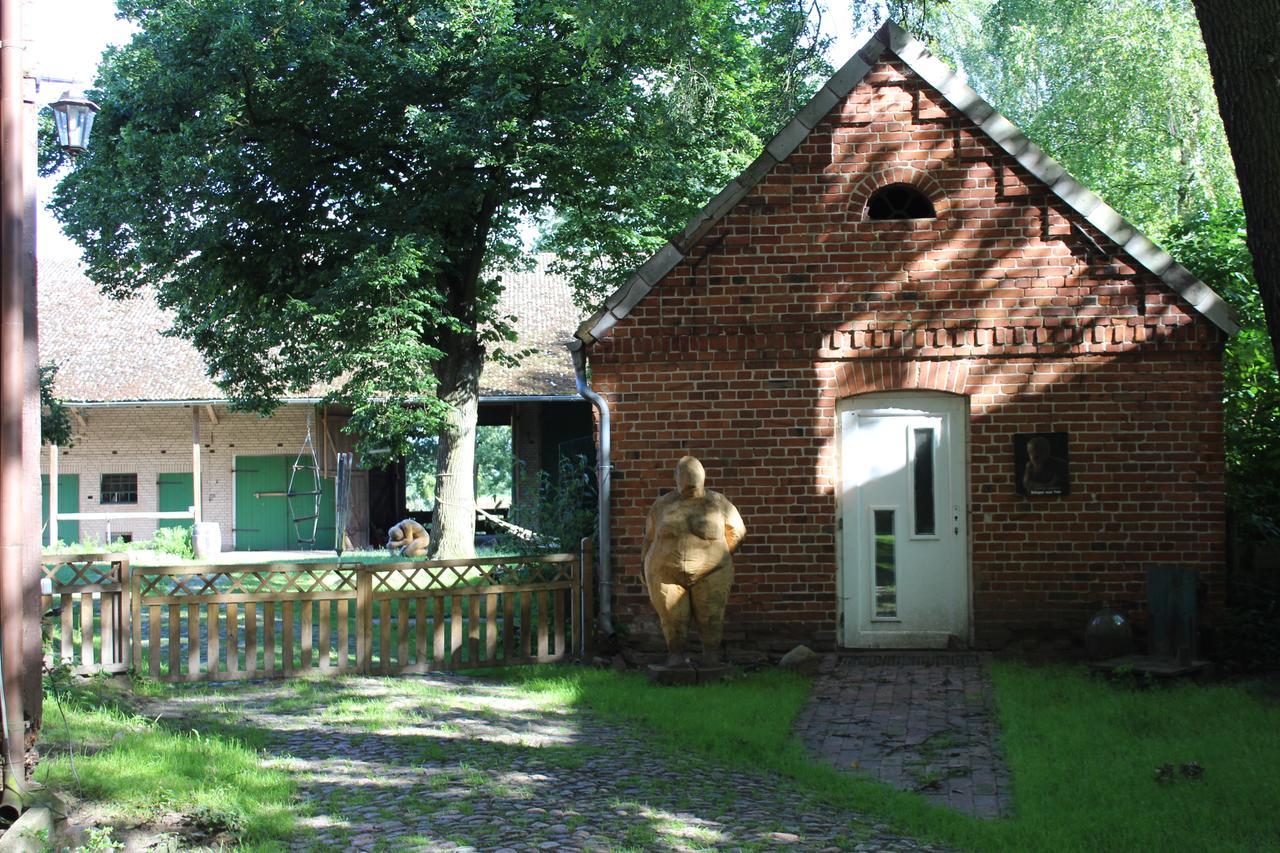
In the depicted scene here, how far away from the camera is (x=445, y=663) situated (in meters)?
11.0

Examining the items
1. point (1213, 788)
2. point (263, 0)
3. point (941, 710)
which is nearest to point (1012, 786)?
point (1213, 788)

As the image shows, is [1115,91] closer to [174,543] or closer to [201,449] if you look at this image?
[201,449]

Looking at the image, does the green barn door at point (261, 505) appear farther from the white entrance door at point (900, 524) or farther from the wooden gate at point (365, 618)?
the white entrance door at point (900, 524)

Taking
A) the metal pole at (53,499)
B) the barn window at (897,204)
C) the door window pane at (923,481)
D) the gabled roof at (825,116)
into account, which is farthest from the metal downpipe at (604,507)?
the metal pole at (53,499)

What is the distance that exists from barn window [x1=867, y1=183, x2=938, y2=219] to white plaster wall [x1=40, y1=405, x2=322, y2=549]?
704 inches

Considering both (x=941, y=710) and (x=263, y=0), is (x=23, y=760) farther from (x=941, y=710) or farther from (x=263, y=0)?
(x=263, y=0)

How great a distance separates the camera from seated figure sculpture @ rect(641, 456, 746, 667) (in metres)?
9.71

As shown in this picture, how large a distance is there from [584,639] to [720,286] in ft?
11.1

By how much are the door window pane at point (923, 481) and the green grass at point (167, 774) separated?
606 centimetres

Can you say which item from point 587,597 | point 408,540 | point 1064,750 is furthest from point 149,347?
point 1064,750

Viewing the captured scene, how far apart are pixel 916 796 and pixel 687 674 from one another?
11.5 feet

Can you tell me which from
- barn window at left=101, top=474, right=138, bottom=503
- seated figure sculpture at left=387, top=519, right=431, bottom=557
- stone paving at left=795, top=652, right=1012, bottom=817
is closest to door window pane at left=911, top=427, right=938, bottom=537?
stone paving at left=795, top=652, right=1012, bottom=817

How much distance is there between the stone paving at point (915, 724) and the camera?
693 cm

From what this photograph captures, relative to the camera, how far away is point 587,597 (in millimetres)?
11234
